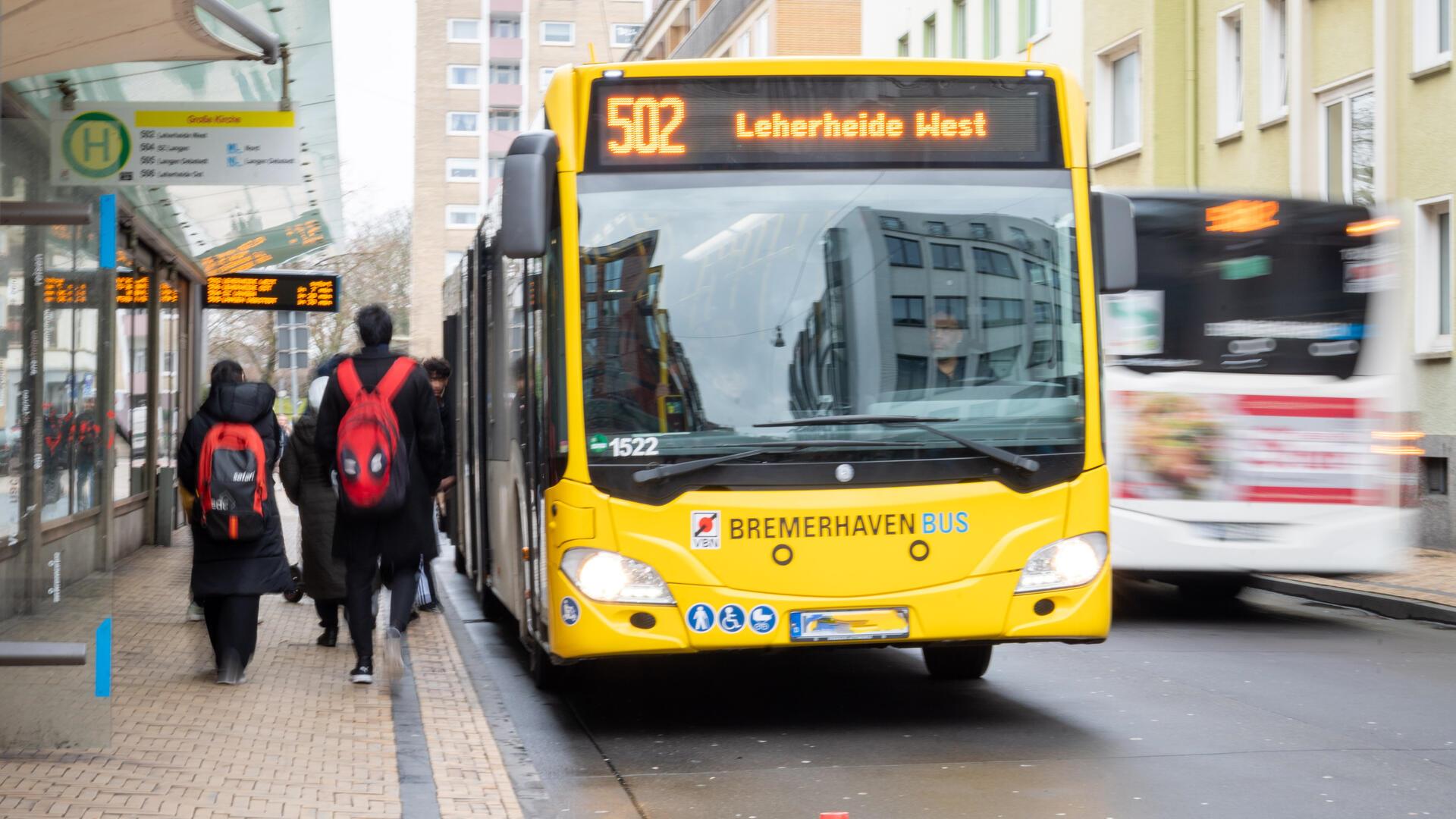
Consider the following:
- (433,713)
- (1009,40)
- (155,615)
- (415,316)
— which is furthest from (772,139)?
(415,316)

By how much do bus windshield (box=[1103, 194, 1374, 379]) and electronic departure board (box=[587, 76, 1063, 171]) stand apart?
525 centimetres

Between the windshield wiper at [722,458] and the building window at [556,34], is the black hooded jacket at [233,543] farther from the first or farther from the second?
the building window at [556,34]

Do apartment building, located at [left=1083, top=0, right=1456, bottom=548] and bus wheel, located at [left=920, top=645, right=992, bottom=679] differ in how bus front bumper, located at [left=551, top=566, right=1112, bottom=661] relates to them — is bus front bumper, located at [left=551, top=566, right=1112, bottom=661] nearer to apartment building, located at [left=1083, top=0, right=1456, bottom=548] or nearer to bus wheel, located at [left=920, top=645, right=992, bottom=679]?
bus wheel, located at [left=920, top=645, right=992, bottom=679]

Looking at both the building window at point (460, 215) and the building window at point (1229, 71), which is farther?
the building window at point (460, 215)

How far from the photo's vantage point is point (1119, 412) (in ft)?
42.4

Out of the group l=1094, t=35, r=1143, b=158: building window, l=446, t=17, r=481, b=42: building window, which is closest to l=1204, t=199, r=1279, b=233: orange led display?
l=1094, t=35, r=1143, b=158: building window

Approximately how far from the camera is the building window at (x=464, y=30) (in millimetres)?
94875

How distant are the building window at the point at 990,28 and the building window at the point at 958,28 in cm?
142

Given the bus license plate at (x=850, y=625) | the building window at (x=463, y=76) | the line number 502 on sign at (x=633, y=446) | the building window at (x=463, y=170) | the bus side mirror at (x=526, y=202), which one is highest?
the building window at (x=463, y=76)

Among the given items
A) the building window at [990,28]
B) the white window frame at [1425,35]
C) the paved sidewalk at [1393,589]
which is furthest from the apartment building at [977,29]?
the paved sidewalk at [1393,589]

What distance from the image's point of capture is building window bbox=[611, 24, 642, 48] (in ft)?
304

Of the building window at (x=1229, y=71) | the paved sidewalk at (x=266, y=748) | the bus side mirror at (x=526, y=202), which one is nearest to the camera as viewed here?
the paved sidewalk at (x=266, y=748)

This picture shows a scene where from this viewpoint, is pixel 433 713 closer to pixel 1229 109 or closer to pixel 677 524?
pixel 677 524

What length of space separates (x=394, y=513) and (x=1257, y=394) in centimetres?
660
